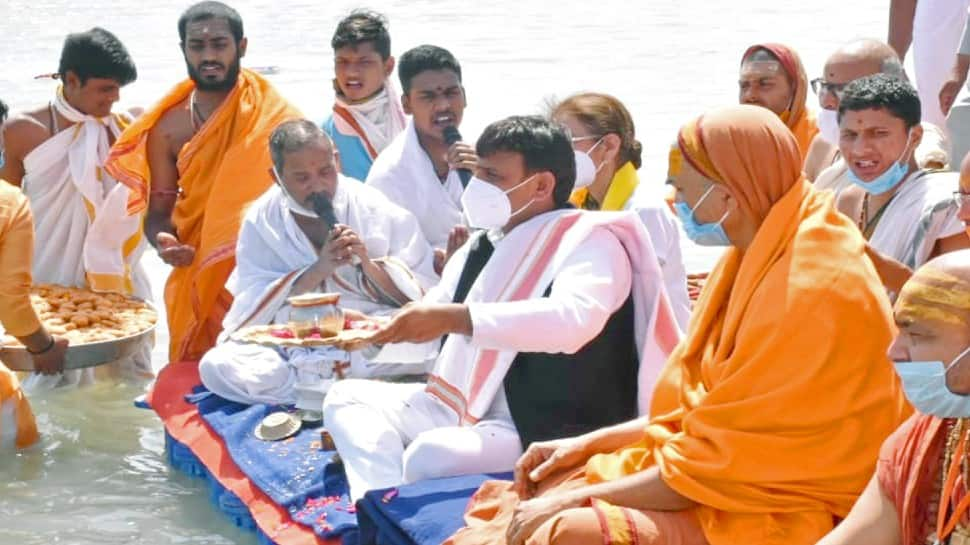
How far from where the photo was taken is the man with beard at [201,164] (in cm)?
Answer: 742

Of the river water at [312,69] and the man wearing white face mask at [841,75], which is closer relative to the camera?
the man wearing white face mask at [841,75]

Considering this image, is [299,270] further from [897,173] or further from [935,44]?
[935,44]

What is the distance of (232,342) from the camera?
6.71m

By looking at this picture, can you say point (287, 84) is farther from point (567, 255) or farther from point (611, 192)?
point (567, 255)

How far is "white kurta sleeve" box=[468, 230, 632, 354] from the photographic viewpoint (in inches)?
185

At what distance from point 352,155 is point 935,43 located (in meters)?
2.58

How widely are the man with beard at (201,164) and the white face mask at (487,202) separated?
254 centimetres

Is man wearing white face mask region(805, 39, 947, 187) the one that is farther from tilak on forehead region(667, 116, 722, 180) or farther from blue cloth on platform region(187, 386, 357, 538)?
blue cloth on platform region(187, 386, 357, 538)

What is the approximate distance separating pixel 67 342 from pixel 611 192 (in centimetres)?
237

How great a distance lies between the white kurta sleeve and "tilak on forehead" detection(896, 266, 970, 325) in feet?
4.92

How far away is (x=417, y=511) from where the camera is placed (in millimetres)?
4840

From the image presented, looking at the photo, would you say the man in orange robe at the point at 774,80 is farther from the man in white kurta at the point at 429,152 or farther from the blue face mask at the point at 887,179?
the blue face mask at the point at 887,179

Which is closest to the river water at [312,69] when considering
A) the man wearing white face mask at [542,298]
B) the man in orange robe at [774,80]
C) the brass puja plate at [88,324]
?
the brass puja plate at [88,324]

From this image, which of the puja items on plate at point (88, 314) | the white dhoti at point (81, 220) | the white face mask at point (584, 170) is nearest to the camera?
the white face mask at point (584, 170)
